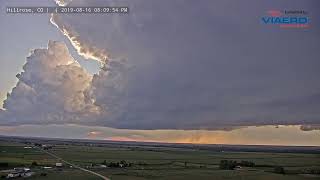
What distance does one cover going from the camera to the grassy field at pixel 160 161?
9000 mm

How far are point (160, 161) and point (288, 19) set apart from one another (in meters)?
3.60

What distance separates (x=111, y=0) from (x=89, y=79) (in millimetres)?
1537

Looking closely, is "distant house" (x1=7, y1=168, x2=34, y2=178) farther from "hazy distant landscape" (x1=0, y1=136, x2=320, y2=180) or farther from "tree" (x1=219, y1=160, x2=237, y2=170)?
"tree" (x1=219, y1=160, x2=237, y2=170)

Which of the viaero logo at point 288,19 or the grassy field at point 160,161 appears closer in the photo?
the grassy field at point 160,161

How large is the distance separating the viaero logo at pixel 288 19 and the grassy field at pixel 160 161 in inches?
97.1

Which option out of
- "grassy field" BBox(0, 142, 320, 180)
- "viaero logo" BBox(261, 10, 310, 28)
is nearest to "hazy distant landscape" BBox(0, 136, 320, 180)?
"grassy field" BBox(0, 142, 320, 180)

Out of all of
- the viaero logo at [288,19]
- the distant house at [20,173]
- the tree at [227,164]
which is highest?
the viaero logo at [288,19]

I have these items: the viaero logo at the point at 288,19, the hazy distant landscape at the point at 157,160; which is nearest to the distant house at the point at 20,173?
the hazy distant landscape at the point at 157,160

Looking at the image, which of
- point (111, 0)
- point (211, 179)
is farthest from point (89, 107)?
point (211, 179)

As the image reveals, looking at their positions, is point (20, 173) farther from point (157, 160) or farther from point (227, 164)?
point (227, 164)

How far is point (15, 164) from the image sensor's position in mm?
9211

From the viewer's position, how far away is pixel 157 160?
9.58m

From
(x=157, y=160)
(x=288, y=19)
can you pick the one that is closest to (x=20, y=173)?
(x=157, y=160)

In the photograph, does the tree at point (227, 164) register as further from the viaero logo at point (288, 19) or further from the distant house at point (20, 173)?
the distant house at point (20, 173)
